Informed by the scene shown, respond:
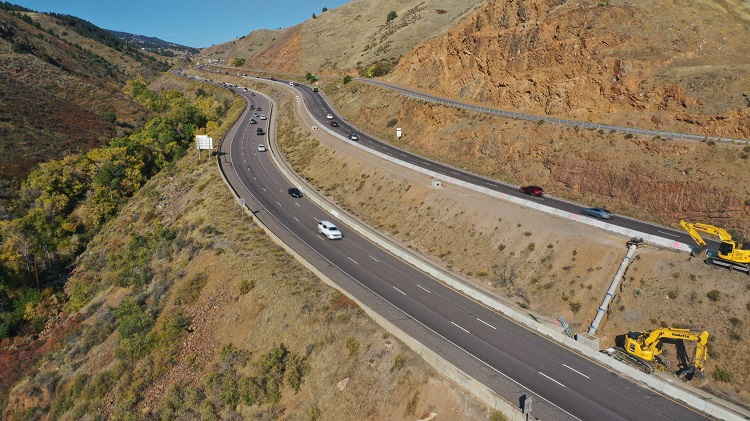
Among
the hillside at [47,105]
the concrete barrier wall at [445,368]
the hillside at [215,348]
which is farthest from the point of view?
the hillside at [47,105]

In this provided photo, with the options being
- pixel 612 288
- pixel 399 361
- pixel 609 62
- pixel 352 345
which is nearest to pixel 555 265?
pixel 612 288

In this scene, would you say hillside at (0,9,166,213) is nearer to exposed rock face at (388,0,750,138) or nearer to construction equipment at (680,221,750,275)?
exposed rock face at (388,0,750,138)

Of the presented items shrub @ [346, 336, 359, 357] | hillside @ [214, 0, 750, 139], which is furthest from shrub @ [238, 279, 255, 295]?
hillside @ [214, 0, 750, 139]

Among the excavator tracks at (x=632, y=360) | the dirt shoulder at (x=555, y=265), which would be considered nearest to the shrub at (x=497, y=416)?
the excavator tracks at (x=632, y=360)

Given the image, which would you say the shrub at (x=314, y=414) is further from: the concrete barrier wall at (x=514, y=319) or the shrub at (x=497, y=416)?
the shrub at (x=497, y=416)

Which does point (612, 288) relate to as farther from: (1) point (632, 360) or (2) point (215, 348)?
(2) point (215, 348)

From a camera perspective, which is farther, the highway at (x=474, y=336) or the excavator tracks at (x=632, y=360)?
the excavator tracks at (x=632, y=360)
